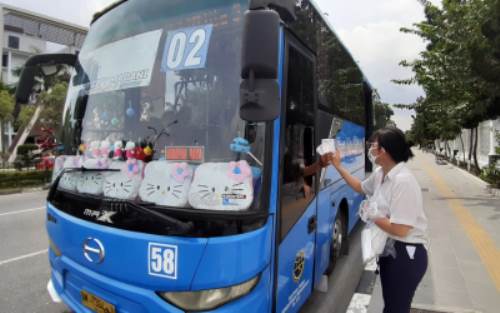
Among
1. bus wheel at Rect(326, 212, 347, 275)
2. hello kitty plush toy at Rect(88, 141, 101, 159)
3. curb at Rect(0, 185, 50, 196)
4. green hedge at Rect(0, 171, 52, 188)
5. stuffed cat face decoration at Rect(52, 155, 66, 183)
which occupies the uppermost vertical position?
hello kitty plush toy at Rect(88, 141, 101, 159)

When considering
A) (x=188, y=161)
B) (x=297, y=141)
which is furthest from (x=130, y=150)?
(x=297, y=141)

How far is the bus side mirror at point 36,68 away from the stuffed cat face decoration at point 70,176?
0.95 meters

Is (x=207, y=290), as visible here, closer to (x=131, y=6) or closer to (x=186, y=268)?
(x=186, y=268)

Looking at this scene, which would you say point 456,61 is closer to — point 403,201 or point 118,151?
point 403,201

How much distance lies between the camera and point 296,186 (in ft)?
9.59

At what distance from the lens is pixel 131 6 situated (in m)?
3.01

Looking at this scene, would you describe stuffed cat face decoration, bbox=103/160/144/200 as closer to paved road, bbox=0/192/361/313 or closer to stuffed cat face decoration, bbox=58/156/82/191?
stuffed cat face decoration, bbox=58/156/82/191

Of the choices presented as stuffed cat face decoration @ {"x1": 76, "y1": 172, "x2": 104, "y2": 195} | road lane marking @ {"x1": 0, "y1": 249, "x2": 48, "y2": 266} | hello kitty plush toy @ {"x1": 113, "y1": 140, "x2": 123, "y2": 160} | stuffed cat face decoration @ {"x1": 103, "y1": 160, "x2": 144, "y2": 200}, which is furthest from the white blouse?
road lane marking @ {"x1": 0, "y1": 249, "x2": 48, "y2": 266}

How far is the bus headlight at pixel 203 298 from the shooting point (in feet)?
7.09

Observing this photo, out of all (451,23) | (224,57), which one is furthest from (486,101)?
(224,57)

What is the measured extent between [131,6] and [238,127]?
1.54m

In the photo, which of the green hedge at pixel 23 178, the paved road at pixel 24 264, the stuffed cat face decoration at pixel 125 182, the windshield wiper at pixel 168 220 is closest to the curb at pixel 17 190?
the green hedge at pixel 23 178

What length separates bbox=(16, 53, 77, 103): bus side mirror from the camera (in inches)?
135

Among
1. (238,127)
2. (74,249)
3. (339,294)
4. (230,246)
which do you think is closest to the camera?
(230,246)
